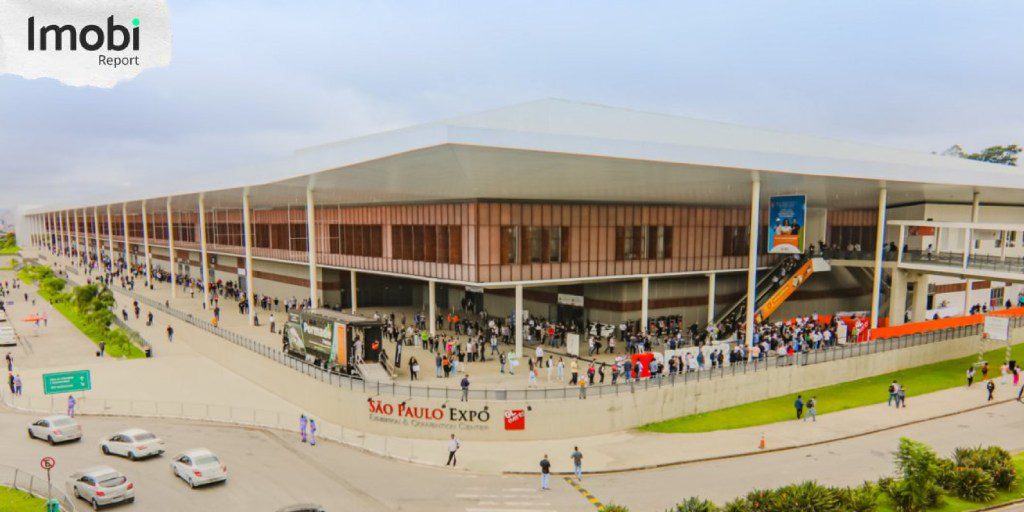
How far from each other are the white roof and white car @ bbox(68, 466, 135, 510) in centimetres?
1183

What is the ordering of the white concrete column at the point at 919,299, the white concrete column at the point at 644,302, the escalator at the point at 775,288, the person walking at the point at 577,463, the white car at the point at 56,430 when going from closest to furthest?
the person walking at the point at 577,463
the white car at the point at 56,430
the white concrete column at the point at 644,302
the escalator at the point at 775,288
the white concrete column at the point at 919,299

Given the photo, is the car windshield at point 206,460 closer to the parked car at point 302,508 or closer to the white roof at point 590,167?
the parked car at point 302,508

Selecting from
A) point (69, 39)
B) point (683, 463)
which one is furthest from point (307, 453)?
point (69, 39)

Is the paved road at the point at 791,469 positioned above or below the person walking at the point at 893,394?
below

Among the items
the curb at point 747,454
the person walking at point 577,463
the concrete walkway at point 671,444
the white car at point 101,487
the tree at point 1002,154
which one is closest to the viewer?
the white car at point 101,487

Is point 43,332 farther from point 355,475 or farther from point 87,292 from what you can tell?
point 355,475

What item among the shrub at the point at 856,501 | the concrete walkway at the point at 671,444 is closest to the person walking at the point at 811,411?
the concrete walkway at the point at 671,444

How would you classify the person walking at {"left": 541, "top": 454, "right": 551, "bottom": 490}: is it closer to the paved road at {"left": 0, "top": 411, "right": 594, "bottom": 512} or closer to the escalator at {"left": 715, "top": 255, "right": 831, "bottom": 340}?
the paved road at {"left": 0, "top": 411, "right": 594, "bottom": 512}

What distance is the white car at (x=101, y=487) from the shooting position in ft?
49.0

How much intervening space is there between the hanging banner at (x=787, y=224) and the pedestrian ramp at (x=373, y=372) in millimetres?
20271

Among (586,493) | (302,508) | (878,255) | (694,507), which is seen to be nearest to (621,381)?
(586,493)

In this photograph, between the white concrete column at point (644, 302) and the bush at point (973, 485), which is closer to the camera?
the bush at point (973, 485)

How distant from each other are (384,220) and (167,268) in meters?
61.4

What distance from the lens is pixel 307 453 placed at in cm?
2009
